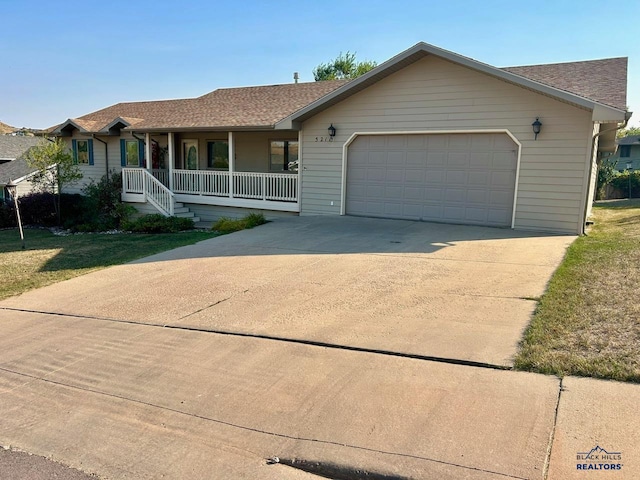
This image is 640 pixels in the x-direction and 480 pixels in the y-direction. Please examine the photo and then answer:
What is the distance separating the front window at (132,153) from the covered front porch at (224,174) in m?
0.67

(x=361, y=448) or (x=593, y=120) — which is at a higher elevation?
(x=593, y=120)

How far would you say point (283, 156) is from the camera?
1759 centimetres

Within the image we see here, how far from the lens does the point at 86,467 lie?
3.33 m

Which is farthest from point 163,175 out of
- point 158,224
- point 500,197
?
point 500,197

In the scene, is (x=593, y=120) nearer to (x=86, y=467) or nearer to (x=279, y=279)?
(x=279, y=279)

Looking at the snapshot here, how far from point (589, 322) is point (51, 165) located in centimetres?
1880

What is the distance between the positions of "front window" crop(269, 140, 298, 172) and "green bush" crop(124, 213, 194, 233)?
373 centimetres

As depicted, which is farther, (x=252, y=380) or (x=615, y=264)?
(x=615, y=264)

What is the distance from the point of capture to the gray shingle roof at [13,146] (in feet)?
122

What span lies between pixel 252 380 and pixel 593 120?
946cm

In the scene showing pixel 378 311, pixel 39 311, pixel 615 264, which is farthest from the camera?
pixel 615 264

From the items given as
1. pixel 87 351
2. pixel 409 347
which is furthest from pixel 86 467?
pixel 409 347

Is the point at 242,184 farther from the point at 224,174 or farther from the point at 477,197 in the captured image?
the point at 477,197

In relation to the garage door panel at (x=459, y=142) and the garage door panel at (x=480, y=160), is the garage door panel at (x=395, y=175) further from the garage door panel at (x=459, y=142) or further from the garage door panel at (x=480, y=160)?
the garage door panel at (x=480, y=160)
